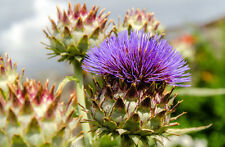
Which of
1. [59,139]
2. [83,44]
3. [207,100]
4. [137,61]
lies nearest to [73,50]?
[83,44]

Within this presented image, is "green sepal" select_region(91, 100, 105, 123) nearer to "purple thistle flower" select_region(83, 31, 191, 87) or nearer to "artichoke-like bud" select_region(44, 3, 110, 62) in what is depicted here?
"purple thistle flower" select_region(83, 31, 191, 87)

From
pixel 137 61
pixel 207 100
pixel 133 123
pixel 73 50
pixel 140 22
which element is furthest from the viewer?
pixel 207 100

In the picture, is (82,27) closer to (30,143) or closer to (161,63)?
(161,63)

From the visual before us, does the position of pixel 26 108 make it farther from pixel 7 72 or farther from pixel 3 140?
pixel 7 72

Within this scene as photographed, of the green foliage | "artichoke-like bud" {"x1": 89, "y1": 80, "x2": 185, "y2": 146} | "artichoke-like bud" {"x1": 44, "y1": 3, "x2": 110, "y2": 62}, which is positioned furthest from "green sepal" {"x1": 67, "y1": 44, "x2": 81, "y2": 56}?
the green foliage

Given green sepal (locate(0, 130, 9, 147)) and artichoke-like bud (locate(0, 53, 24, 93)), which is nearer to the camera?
green sepal (locate(0, 130, 9, 147))

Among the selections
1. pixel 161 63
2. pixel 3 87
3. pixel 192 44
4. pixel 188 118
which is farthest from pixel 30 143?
pixel 192 44
